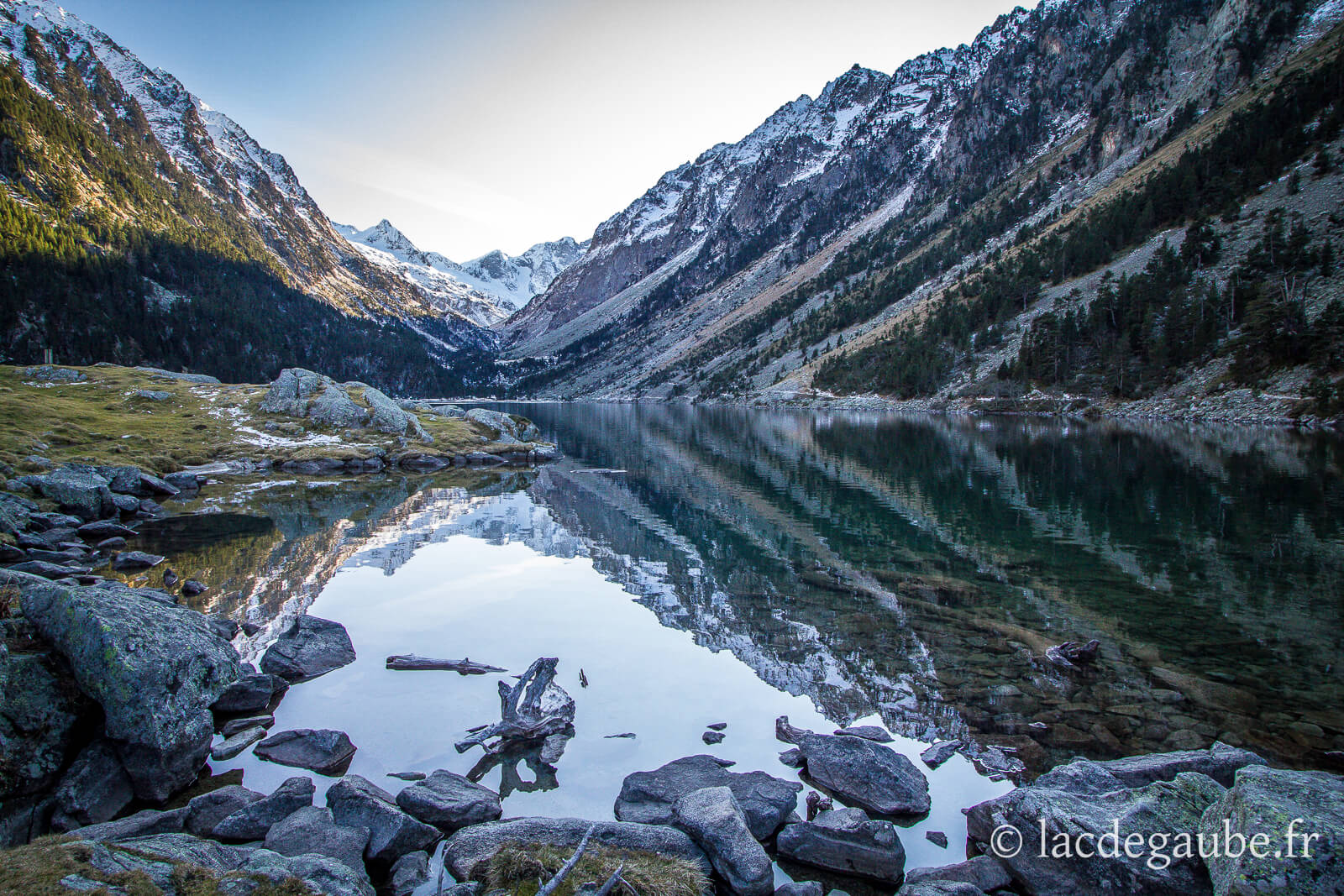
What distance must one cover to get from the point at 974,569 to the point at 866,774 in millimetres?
13237

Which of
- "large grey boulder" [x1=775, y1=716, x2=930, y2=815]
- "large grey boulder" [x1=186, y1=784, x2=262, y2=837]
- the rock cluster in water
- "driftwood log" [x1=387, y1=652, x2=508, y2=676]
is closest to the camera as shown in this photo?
the rock cluster in water

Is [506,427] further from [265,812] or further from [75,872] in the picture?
[75,872]

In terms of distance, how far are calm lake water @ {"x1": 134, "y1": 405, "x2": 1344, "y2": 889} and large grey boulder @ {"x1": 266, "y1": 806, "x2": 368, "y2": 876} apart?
6.22 ft

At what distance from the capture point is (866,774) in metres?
9.05

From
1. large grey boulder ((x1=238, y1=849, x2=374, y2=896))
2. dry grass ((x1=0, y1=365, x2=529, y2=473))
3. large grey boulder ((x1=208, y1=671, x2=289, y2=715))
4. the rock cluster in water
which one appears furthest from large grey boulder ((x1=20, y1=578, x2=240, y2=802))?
dry grass ((x1=0, y1=365, x2=529, y2=473))

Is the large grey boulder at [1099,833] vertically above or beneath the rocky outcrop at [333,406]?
beneath

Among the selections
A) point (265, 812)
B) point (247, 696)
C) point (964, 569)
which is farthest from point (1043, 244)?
point (265, 812)

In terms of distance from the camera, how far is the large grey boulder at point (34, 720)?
8.13m

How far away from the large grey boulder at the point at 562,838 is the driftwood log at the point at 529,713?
288 cm

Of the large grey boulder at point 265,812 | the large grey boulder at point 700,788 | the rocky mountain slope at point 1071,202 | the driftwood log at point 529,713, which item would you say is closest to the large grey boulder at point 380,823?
the large grey boulder at point 265,812

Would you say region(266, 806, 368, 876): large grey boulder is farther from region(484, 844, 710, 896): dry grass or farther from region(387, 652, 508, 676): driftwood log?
region(387, 652, 508, 676): driftwood log

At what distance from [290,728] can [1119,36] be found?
8639 inches

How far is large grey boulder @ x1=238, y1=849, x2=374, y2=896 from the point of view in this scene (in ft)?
19.4

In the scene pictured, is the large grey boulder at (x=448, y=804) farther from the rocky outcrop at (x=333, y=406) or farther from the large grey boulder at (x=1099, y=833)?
the rocky outcrop at (x=333, y=406)
